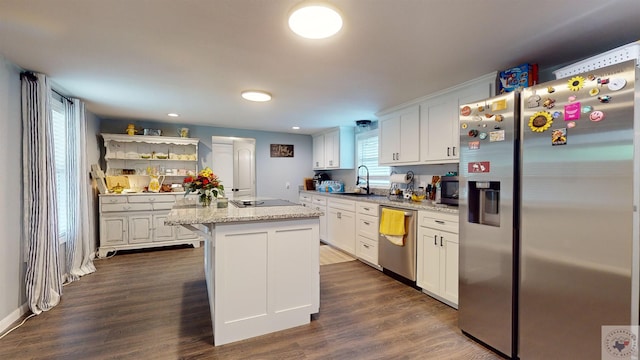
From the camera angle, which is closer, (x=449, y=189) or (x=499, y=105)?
(x=499, y=105)

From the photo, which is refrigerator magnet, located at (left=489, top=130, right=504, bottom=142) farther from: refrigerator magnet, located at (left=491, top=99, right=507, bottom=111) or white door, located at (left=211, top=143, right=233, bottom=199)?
white door, located at (left=211, top=143, right=233, bottom=199)

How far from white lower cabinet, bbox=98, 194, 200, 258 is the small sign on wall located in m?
2.17

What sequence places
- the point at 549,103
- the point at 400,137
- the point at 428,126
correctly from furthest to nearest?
the point at 400,137 → the point at 428,126 → the point at 549,103

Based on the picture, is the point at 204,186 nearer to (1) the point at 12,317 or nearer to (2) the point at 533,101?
(1) the point at 12,317

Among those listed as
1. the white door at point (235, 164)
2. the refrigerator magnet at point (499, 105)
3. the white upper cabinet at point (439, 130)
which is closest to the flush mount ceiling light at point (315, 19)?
the refrigerator magnet at point (499, 105)

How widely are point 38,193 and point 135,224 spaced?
1894 mm

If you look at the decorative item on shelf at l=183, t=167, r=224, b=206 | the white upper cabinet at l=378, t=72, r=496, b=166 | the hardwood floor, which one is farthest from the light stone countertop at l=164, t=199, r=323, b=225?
the white upper cabinet at l=378, t=72, r=496, b=166

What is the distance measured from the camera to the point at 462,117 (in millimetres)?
2172

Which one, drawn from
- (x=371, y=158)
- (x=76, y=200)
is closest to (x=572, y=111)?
(x=371, y=158)

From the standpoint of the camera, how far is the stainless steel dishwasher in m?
2.97

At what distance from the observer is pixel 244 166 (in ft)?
18.9

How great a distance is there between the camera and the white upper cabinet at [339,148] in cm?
517

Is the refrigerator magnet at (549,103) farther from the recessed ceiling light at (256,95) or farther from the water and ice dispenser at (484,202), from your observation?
the recessed ceiling light at (256,95)

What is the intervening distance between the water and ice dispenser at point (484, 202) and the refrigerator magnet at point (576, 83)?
67cm
